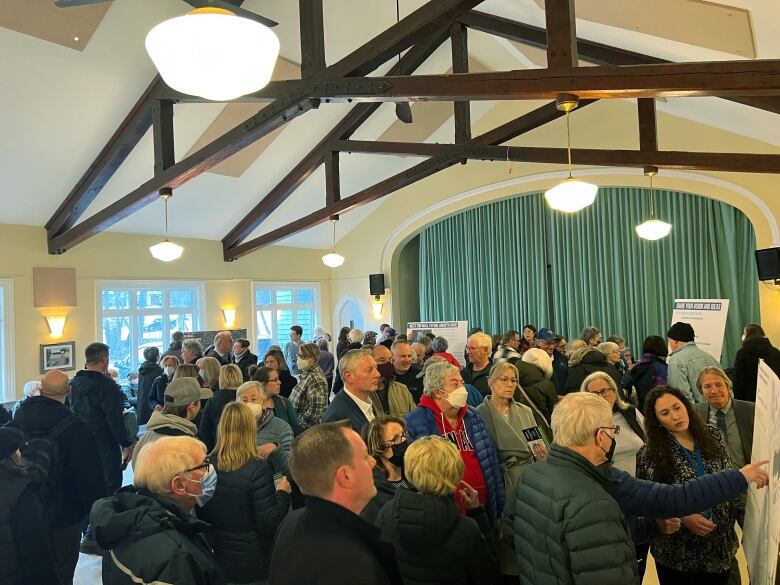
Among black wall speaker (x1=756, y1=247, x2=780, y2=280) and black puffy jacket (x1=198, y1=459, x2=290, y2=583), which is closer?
black puffy jacket (x1=198, y1=459, x2=290, y2=583)

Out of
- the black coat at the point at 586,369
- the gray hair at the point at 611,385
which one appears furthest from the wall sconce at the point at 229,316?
the gray hair at the point at 611,385

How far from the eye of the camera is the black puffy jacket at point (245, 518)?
2488 mm

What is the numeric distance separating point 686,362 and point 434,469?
10.3 ft

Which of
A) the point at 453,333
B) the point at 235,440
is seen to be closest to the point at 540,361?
the point at 235,440

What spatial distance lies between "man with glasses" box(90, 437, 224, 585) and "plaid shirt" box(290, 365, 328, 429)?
7.24ft

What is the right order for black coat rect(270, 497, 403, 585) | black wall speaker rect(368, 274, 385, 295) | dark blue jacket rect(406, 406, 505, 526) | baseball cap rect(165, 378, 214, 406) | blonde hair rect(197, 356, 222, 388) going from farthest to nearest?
black wall speaker rect(368, 274, 385, 295) < blonde hair rect(197, 356, 222, 388) < baseball cap rect(165, 378, 214, 406) < dark blue jacket rect(406, 406, 505, 526) < black coat rect(270, 497, 403, 585)

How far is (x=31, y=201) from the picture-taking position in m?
6.97

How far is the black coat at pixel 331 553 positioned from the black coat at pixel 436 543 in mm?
538

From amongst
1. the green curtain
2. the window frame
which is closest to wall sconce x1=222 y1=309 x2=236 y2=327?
the window frame

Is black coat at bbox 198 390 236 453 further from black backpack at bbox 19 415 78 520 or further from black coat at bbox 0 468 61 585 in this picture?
black coat at bbox 0 468 61 585

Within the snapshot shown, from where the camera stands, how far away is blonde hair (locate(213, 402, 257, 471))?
2514mm

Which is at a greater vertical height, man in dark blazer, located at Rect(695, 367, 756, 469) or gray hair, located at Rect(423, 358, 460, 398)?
gray hair, located at Rect(423, 358, 460, 398)

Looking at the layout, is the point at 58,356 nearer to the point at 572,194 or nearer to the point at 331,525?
the point at 572,194

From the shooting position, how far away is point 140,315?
9031 mm
